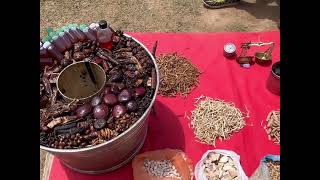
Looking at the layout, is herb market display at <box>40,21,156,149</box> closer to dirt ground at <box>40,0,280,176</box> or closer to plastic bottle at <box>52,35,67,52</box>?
plastic bottle at <box>52,35,67,52</box>

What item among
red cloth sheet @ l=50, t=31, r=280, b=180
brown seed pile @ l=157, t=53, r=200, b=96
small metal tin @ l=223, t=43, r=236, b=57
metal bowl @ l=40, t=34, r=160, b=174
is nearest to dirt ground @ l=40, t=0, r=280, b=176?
red cloth sheet @ l=50, t=31, r=280, b=180

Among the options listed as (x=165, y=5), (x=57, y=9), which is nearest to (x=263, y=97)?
(x=165, y=5)

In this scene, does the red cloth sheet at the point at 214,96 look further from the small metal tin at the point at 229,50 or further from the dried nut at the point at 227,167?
the dried nut at the point at 227,167

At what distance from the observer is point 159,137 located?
3.57 m

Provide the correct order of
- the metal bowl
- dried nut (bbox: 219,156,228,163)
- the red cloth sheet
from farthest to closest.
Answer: the red cloth sheet
dried nut (bbox: 219,156,228,163)
the metal bowl

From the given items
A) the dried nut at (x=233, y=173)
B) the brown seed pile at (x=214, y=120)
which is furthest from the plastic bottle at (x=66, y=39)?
the dried nut at (x=233, y=173)

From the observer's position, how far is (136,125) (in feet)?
9.14

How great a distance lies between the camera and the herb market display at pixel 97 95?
280 centimetres

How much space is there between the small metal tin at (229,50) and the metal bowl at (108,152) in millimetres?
1354

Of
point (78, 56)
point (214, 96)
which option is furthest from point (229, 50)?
point (78, 56)

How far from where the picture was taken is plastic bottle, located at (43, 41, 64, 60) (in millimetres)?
3194

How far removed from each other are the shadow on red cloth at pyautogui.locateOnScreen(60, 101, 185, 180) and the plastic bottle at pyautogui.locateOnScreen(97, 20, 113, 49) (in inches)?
35.7
